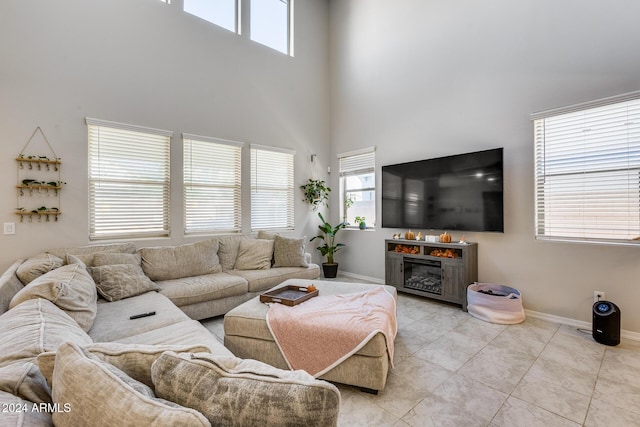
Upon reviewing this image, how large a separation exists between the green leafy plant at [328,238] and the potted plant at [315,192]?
27 cm

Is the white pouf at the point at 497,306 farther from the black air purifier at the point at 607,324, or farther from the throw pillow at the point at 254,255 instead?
the throw pillow at the point at 254,255

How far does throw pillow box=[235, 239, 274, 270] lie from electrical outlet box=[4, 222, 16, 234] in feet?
7.88

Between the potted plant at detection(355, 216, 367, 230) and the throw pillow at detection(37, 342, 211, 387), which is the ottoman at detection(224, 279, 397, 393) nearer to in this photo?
the throw pillow at detection(37, 342, 211, 387)

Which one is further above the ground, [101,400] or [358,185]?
[358,185]

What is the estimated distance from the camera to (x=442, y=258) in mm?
3824

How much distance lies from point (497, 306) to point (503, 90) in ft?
8.84

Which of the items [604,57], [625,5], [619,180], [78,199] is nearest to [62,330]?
[78,199]

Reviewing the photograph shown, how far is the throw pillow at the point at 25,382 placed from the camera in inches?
30.6

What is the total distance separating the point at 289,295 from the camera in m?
2.68

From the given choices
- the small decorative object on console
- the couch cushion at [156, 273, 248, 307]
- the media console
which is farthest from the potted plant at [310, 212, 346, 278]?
the couch cushion at [156, 273, 248, 307]

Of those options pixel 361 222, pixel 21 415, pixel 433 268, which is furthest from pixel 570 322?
pixel 21 415

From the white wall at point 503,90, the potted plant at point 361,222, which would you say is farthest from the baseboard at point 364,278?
the potted plant at point 361,222

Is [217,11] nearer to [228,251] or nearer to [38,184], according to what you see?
[38,184]

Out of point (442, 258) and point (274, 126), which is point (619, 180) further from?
point (274, 126)
